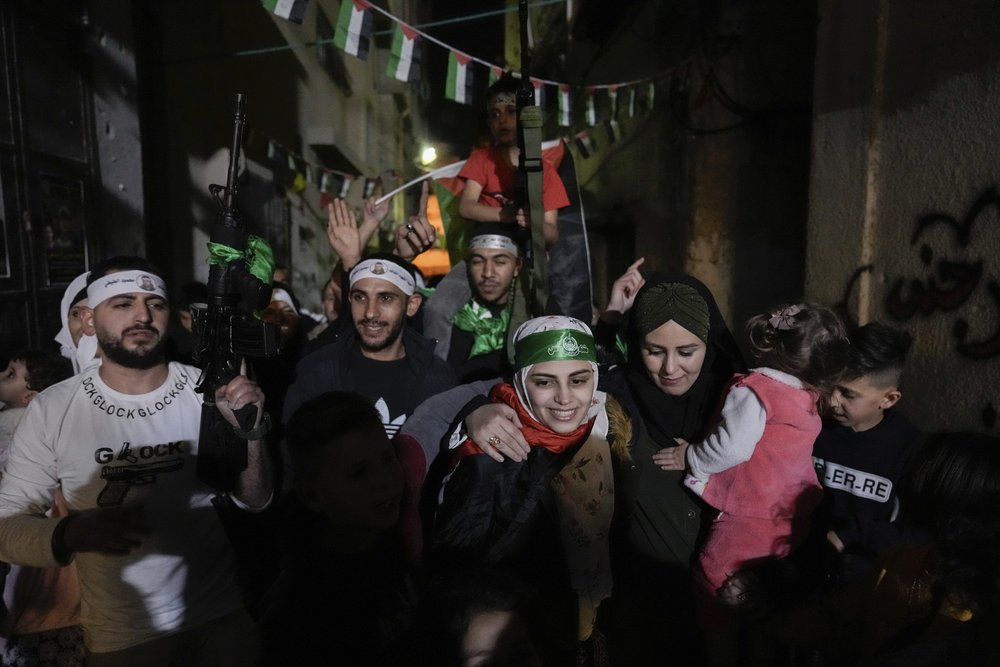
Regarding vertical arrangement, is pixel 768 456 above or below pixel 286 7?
below

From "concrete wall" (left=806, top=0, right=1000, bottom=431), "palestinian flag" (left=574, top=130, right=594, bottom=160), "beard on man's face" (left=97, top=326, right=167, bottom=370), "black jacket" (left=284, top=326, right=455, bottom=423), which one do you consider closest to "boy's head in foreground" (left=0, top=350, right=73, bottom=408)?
"beard on man's face" (left=97, top=326, right=167, bottom=370)

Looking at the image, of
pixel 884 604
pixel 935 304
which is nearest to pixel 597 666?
pixel 884 604

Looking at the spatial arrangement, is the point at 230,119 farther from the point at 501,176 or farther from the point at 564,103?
the point at 501,176

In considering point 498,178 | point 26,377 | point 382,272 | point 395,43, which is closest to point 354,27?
point 395,43

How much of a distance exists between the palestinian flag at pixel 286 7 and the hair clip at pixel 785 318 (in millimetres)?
3235

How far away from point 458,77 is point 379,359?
324 centimetres

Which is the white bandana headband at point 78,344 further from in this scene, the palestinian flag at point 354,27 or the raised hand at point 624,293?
the raised hand at point 624,293

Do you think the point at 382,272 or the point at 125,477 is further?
the point at 382,272

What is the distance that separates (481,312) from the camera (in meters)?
3.23

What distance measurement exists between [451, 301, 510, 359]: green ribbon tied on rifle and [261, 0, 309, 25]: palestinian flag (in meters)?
2.15

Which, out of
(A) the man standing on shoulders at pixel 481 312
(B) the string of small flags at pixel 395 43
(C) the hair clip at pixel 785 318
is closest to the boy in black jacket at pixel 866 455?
(C) the hair clip at pixel 785 318

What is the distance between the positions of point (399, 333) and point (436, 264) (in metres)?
13.4

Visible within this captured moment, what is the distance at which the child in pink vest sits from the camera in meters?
2.06

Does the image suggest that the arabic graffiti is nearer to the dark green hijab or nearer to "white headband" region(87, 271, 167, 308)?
the dark green hijab
